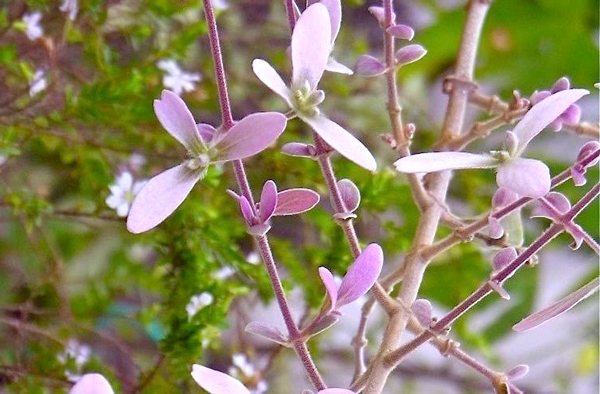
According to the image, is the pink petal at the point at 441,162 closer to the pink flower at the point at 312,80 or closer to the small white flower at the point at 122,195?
the pink flower at the point at 312,80

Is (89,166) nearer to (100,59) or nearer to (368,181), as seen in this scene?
(100,59)

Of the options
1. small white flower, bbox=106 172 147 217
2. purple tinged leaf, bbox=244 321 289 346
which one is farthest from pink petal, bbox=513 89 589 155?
small white flower, bbox=106 172 147 217

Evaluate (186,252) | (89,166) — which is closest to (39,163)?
(89,166)

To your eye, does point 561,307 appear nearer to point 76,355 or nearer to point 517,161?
point 517,161

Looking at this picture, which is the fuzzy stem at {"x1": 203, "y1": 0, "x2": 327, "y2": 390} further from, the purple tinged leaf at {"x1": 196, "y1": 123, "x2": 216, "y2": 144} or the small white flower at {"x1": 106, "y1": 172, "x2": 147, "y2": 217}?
the small white flower at {"x1": 106, "y1": 172, "x2": 147, "y2": 217}

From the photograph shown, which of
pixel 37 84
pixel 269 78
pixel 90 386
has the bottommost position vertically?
pixel 90 386

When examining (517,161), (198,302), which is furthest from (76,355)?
(517,161)
